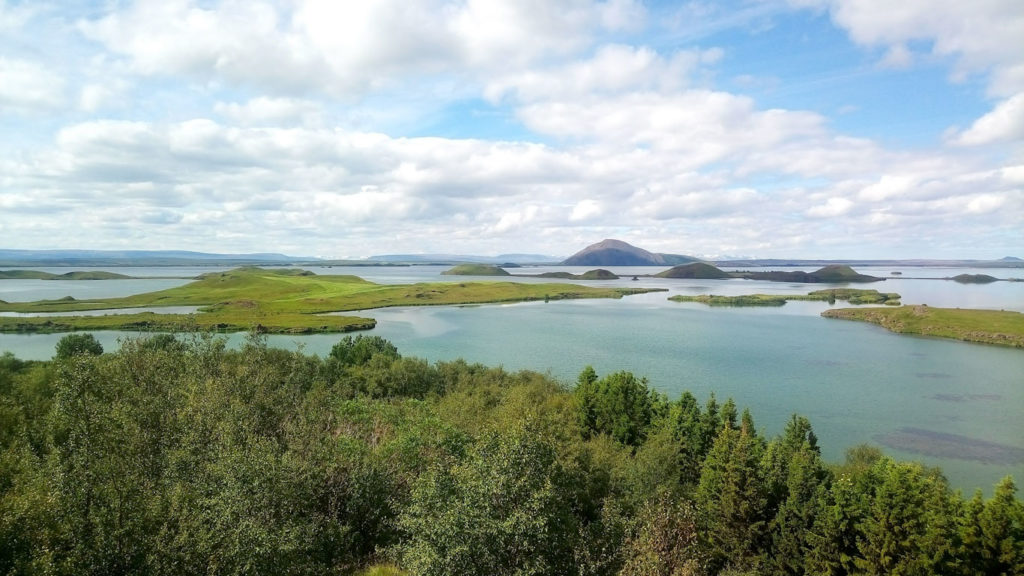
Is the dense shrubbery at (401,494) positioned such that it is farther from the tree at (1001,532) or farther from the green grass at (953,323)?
the green grass at (953,323)

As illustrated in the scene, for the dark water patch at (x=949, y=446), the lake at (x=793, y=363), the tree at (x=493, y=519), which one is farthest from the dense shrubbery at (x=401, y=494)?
the lake at (x=793, y=363)

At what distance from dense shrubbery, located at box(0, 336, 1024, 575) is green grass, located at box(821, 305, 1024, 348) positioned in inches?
2943

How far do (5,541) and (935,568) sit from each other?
27985mm

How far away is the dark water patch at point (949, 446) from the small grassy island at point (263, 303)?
58.5m

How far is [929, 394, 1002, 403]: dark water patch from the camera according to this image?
52.6 m

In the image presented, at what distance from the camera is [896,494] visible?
2111 cm

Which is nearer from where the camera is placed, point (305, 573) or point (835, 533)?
point (305, 573)

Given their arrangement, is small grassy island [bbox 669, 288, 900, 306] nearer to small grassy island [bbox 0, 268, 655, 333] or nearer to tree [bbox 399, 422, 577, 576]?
small grassy island [bbox 0, 268, 655, 333]

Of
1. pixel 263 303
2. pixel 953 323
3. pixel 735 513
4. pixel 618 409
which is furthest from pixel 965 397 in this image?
pixel 263 303

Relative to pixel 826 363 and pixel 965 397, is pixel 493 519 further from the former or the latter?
pixel 826 363

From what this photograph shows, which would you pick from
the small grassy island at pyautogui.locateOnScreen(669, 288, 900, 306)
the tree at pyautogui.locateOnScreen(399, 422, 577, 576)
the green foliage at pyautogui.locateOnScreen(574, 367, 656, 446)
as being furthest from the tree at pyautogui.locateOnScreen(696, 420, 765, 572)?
the small grassy island at pyautogui.locateOnScreen(669, 288, 900, 306)

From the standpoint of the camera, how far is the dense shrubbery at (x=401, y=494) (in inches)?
480

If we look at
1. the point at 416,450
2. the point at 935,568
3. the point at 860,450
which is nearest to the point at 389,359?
the point at 416,450

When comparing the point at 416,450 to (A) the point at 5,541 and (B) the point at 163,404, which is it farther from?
(A) the point at 5,541
